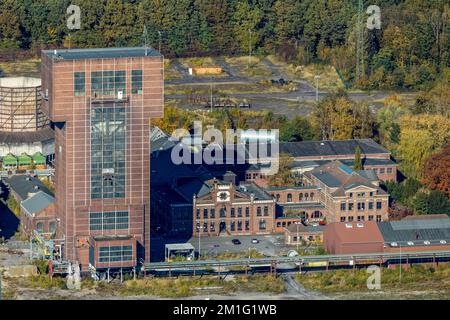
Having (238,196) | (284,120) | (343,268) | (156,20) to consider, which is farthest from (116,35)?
(343,268)

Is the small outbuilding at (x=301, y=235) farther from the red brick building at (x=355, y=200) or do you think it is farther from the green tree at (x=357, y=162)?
the green tree at (x=357, y=162)

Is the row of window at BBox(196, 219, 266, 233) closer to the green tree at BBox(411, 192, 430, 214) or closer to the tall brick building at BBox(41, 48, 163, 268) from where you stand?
the tall brick building at BBox(41, 48, 163, 268)

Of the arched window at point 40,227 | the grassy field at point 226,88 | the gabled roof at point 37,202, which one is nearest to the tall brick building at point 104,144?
the arched window at point 40,227

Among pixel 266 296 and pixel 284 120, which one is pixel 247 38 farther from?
pixel 266 296

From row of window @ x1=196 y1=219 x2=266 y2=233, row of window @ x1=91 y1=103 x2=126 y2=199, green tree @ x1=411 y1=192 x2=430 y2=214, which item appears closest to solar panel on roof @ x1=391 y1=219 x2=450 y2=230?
green tree @ x1=411 y1=192 x2=430 y2=214

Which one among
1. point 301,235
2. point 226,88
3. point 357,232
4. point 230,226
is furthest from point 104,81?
point 226,88

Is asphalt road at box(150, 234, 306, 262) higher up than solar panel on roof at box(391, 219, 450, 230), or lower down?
lower down

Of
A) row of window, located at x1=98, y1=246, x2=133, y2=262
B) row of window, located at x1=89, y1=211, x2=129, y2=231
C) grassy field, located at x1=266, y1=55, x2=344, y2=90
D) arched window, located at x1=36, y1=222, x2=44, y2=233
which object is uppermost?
grassy field, located at x1=266, y1=55, x2=344, y2=90
